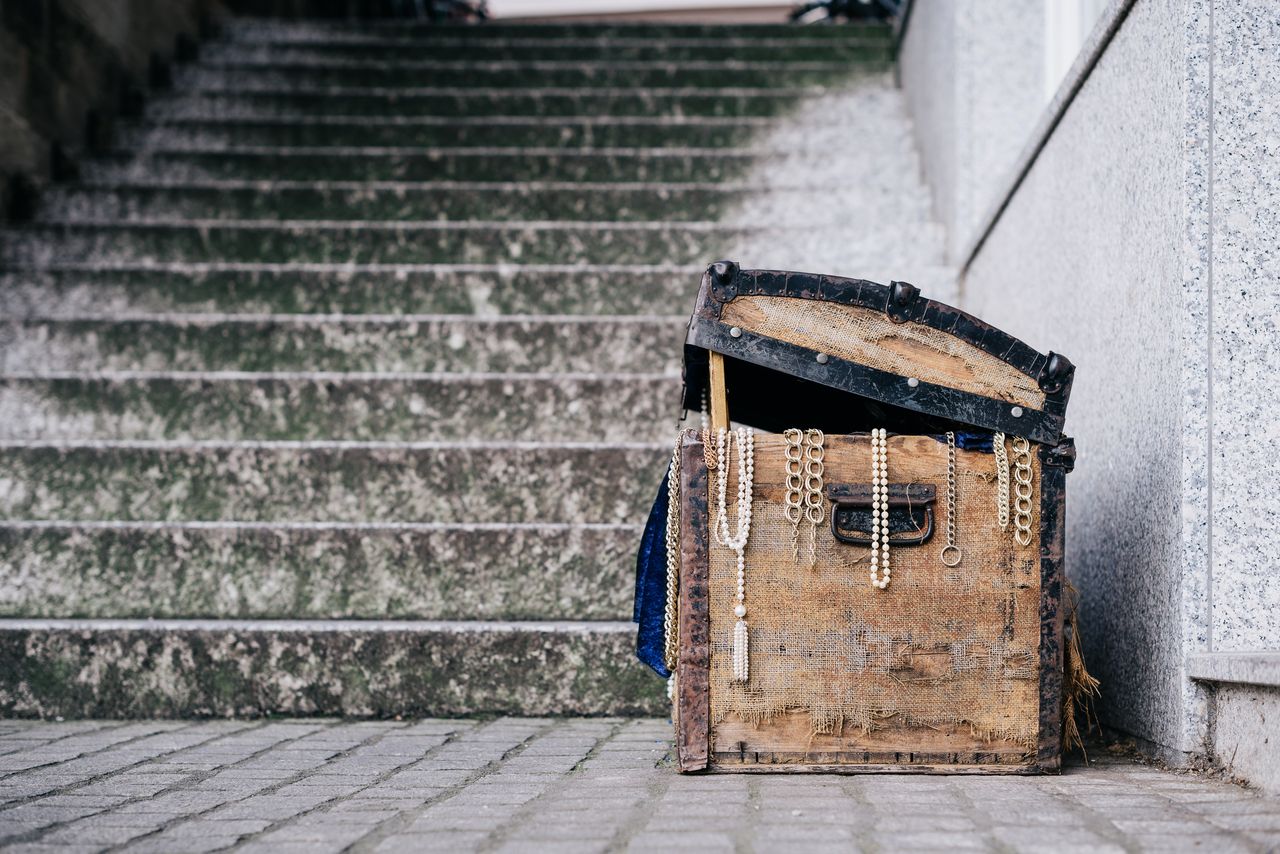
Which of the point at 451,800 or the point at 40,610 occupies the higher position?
Result: the point at 40,610

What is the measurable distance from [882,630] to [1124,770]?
606 millimetres

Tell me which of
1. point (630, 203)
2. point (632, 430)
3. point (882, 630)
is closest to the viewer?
point (882, 630)

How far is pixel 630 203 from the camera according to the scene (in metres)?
5.67

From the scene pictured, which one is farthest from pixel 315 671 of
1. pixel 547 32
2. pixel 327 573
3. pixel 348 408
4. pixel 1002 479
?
pixel 547 32

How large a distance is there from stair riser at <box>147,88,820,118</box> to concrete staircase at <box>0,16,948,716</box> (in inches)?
0.8

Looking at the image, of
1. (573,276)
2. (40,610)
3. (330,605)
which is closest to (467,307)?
(573,276)

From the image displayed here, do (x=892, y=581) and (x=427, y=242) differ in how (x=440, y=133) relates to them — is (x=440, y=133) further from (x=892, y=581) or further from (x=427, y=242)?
(x=892, y=581)

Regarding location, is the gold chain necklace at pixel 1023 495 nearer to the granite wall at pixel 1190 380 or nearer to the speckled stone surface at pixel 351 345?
the granite wall at pixel 1190 380

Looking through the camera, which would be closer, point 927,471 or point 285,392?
point 927,471

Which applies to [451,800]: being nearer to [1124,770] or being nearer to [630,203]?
[1124,770]

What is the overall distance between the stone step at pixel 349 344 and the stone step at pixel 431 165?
152 centimetres

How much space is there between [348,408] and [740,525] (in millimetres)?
2197

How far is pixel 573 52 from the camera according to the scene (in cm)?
742

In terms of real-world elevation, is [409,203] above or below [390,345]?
above
